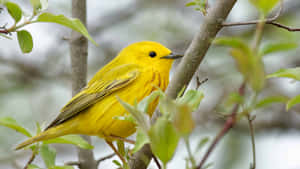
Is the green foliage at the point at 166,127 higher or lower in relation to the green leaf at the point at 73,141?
lower

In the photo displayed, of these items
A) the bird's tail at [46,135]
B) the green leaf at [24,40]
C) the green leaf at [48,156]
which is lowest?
the green leaf at [48,156]

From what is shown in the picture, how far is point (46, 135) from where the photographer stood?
12.0 feet

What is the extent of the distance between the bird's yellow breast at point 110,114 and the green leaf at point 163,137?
234 centimetres

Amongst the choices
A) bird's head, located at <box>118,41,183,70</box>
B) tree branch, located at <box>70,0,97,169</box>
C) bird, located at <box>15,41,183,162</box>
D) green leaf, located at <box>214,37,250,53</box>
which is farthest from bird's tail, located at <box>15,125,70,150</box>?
green leaf, located at <box>214,37,250,53</box>

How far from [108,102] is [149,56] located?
78cm

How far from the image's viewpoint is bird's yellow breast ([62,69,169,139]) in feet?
12.8

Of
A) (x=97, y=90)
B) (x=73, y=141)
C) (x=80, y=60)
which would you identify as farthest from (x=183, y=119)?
(x=80, y=60)

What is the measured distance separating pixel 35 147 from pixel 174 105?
83.2 inches

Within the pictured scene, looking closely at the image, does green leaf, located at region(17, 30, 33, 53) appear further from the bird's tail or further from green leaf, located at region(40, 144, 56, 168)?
the bird's tail

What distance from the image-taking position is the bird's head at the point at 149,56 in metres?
4.32

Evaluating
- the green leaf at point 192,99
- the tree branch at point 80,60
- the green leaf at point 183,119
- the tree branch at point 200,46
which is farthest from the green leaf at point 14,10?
the tree branch at point 80,60

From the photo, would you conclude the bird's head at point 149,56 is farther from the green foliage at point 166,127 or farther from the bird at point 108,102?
the green foliage at point 166,127

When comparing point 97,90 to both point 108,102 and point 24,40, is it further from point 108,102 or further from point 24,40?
point 24,40

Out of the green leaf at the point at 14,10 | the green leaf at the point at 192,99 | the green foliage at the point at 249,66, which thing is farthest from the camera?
the green leaf at the point at 14,10
